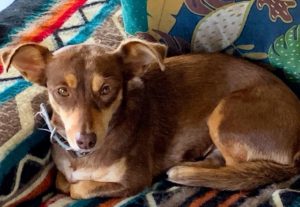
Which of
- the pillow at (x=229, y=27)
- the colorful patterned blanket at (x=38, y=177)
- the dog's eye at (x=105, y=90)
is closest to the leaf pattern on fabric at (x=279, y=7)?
the pillow at (x=229, y=27)

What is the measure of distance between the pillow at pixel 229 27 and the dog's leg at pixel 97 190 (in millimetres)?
600

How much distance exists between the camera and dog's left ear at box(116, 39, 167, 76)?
1783 mm

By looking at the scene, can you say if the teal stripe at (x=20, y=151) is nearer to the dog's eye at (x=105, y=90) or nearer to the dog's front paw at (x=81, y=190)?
the dog's front paw at (x=81, y=190)

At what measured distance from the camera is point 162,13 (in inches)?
86.7

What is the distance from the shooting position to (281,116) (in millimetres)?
2002

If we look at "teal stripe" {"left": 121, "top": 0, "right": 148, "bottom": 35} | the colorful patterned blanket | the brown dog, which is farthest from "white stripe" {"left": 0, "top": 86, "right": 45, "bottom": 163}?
"teal stripe" {"left": 121, "top": 0, "right": 148, "bottom": 35}

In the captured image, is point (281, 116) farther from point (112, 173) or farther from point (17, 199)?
point (17, 199)

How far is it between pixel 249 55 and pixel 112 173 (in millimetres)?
658

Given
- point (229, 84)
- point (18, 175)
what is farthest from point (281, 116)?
point (18, 175)

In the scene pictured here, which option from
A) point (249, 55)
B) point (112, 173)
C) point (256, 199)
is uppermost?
point (249, 55)

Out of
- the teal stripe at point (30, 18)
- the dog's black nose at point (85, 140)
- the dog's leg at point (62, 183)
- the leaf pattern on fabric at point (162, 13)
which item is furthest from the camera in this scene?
the teal stripe at point (30, 18)

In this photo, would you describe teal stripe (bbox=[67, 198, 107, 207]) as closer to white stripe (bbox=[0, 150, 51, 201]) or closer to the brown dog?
the brown dog

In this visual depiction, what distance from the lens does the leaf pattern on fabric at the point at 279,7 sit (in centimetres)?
205

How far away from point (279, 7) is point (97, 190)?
0.86 m
